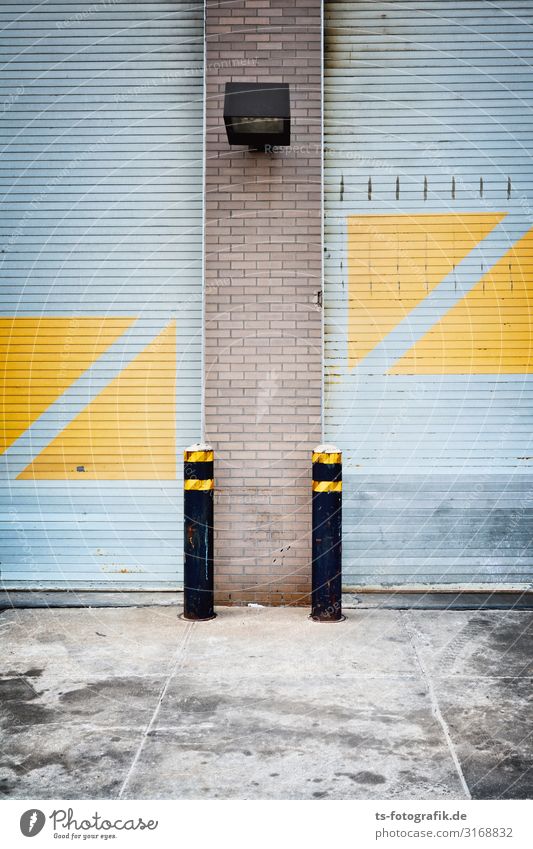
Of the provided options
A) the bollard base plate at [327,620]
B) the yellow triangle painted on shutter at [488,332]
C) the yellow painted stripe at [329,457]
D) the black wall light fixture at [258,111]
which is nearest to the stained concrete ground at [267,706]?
the bollard base plate at [327,620]

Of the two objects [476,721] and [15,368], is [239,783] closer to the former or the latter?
[476,721]

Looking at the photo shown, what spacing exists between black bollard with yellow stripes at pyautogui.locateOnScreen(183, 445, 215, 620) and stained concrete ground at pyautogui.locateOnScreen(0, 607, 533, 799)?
0.33m

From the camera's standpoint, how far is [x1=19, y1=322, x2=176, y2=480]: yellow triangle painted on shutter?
6.34 meters

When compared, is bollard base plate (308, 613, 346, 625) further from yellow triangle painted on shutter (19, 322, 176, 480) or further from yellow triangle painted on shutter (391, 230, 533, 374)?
yellow triangle painted on shutter (391, 230, 533, 374)

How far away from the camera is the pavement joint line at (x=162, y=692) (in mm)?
3141

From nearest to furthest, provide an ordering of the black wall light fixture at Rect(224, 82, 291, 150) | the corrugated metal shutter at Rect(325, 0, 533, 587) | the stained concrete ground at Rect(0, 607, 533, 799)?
1. the stained concrete ground at Rect(0, 607, 533, 799)
2. the black wall light fixture at Rect(224, 82, 291, 150)
3. the corrugated metal shutter at Rect(325, 0, 533, 587)

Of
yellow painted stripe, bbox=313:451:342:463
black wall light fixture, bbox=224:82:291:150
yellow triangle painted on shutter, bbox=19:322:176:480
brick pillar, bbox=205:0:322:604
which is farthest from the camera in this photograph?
yellow triangle painted on shutter, bbox=19:322:176:480

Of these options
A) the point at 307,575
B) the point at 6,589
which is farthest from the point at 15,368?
the point at 307,575

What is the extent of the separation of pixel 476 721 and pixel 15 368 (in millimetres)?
4726

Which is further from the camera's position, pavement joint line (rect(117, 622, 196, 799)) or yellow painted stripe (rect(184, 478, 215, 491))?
yellow painted stripe (rect(184, 478, 215, 491))

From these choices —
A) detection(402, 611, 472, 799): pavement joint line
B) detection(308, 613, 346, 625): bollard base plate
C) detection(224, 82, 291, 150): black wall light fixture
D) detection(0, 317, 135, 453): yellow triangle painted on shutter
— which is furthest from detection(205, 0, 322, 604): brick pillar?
detection(402, 611, 472, 799): pavement joint line

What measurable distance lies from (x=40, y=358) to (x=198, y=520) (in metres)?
2.29

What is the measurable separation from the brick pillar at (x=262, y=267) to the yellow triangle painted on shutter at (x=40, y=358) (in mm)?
1115

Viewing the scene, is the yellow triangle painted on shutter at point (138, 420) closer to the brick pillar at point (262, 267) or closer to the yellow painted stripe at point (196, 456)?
the brick pillar at point (262, 267)
